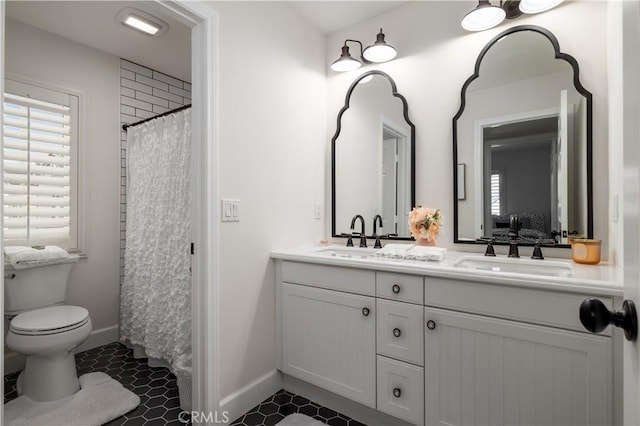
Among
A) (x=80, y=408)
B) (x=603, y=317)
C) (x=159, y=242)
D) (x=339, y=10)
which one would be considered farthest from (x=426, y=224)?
(x=80, y=408)

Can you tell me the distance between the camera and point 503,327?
4.33ft

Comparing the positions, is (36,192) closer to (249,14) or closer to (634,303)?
(249,14)

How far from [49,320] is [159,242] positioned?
2.48ft

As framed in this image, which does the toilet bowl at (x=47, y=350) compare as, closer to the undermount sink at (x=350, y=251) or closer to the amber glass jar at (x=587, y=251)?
the undermount sink at (x=350, y=251)

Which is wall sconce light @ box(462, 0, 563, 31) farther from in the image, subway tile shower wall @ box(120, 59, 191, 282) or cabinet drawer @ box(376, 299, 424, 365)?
subway tile shower wall @ box(120, 59, 191, 282)

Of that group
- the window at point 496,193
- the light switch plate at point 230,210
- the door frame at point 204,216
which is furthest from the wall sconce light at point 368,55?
the light switch plate at point 230,210

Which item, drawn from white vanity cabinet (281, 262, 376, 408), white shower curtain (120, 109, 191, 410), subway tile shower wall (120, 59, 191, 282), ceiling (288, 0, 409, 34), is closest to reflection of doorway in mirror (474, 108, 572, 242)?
white vanity cabinet (281, 262, 376, 408)

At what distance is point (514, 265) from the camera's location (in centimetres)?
164

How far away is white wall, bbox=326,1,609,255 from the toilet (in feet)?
7.61

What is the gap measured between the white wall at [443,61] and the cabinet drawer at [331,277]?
26.3 inches

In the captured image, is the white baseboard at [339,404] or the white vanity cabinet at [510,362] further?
the white baseboard at [339,404]

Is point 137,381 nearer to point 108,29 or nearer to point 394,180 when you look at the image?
point 394,180

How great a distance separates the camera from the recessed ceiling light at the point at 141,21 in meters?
2.19

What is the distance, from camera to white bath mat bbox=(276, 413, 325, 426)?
1.73 meters
